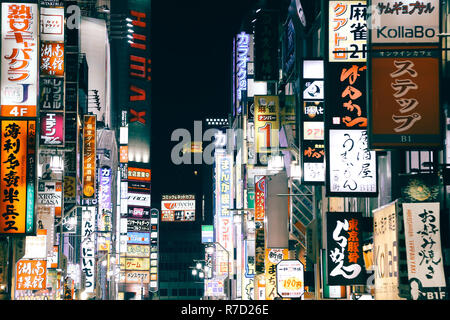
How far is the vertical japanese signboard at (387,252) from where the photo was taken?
16172 millimetres

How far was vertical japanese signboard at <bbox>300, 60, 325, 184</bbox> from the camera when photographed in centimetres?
2612

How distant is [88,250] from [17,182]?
95.8 feet

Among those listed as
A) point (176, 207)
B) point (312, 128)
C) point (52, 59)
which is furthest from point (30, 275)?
point (176, 207)

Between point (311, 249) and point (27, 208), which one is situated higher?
point (27, 208)

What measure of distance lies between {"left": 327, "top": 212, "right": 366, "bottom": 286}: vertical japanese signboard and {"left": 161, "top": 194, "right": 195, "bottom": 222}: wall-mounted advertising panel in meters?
105

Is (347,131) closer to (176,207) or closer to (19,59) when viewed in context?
(19,59)

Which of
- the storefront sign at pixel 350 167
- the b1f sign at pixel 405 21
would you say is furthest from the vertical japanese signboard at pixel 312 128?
the b1f sign at pixel 405 21

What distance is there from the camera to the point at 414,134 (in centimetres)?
1504

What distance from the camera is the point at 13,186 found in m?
22.6

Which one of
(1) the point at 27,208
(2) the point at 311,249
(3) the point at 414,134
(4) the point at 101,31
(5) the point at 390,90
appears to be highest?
(4) the point at 101,31

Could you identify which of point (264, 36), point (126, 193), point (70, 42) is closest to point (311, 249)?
point (264, 36)
